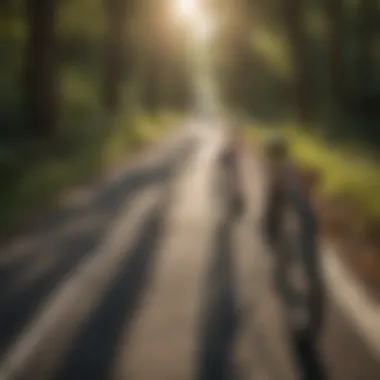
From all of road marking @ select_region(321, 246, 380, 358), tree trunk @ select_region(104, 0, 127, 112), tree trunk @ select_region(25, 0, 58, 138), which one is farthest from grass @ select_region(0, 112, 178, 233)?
road marking @ select_region(321, 246, 380, 358)

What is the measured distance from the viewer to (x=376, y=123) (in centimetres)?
3591

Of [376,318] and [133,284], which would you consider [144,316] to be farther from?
[376,318]

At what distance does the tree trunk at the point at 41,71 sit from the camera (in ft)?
72.5

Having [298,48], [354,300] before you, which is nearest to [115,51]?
[298,48]

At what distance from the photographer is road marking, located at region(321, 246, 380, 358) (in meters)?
7.41

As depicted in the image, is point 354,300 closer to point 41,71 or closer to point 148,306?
point 148,306

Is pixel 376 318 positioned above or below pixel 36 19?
below

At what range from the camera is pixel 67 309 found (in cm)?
803

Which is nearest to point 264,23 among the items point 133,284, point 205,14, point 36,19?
point 205,14

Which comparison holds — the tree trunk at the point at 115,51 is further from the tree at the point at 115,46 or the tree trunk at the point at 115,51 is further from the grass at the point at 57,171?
the grass at the point at 57,171

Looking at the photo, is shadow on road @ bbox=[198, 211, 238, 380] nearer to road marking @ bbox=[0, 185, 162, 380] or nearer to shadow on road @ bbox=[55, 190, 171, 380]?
shadow on road @ bbox=[55, 190, 171, 380]

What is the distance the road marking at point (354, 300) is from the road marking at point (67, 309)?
2.40 meters

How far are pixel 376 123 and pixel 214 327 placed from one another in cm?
2967

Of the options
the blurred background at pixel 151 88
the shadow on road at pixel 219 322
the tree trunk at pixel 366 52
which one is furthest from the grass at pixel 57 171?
the tree trunk at pixel 366 52
